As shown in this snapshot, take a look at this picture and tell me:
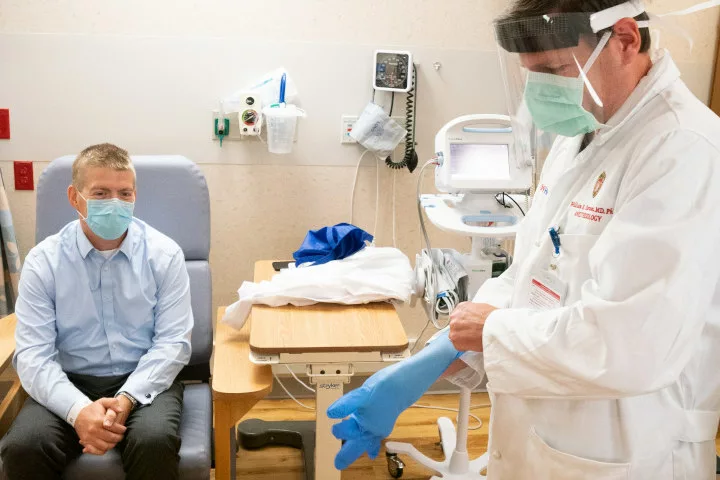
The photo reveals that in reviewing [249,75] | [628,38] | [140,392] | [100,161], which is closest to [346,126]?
[249,75]

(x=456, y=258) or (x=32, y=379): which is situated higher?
(x=456, y=258)

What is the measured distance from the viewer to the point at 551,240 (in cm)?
127

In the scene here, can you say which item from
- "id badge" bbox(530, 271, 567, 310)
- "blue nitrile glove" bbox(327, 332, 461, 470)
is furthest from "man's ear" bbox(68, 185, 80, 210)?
"id badge" bbox(530, 271, 567, 310)

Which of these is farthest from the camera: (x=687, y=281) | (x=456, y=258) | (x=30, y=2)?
(x=30, y=2)

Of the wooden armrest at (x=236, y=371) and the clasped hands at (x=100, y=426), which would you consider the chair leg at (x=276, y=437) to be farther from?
the clasped hands at (x=100, y=426)

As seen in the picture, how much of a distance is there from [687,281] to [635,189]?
16 centimetres

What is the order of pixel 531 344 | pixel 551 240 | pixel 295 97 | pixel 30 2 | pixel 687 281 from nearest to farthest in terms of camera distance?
pixel 687 281, pixel 531 344, pixel 551 240, pixel 30 2, pixel 295 97

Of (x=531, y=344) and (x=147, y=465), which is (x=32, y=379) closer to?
(x=147, y=465)

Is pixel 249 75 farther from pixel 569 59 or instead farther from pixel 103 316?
pixel 569 59

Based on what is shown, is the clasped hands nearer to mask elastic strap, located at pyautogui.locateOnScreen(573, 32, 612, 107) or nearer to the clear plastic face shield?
the clear plastic face shield

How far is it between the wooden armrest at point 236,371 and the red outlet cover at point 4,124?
124 centimetres

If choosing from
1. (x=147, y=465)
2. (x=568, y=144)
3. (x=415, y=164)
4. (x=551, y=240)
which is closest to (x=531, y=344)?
(x=551, y=240)

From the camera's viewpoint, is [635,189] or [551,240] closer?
[635,189]

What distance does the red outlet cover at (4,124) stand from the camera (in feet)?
9.02
